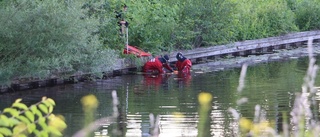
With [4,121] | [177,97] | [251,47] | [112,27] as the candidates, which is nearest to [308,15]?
[251,47]

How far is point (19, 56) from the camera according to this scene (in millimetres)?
22031

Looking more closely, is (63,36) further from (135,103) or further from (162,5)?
(162,5)

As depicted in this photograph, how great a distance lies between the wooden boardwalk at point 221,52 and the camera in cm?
2360

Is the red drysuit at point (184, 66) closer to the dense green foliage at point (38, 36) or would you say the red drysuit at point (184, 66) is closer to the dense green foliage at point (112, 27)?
the dense green foliage at point (112, 27)

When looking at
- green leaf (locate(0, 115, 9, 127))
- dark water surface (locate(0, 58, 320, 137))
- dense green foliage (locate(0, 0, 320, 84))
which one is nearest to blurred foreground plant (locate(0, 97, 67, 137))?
green leaf (locate(0, 115, 9, 127))

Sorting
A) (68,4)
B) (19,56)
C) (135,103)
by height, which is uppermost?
(68,4)

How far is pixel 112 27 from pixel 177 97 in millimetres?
8628

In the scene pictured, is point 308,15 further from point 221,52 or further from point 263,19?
point 221,52

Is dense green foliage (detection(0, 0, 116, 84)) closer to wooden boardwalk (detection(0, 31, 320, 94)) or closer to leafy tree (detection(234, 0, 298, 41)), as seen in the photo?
wooden boardwalk (detection(0, 31, 320, 94))

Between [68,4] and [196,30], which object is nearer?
[68,4]

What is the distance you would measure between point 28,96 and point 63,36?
214cm

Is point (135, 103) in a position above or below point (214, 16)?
below

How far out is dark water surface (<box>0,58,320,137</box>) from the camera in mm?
15570

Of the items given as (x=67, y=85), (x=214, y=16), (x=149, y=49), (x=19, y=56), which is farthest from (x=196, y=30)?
(x=19, y=56)
